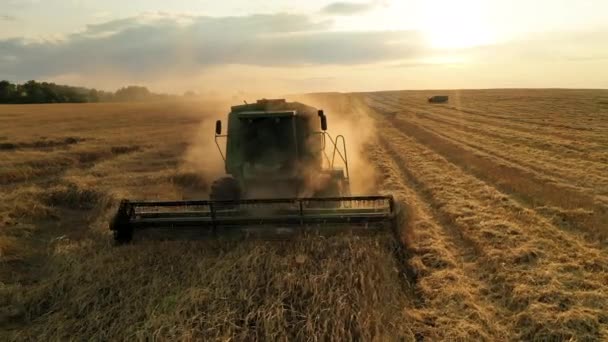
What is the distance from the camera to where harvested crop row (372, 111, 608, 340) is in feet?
16.6

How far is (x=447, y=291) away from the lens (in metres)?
5.82

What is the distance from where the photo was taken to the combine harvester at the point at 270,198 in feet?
21.9

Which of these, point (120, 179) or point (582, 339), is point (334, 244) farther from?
point (120, 179)

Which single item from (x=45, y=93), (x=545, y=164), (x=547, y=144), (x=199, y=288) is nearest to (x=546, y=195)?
(x=545, y=164)

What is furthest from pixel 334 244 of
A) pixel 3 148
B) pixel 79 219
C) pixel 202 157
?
pixel 3 148

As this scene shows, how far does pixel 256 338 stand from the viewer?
4777 millimetres

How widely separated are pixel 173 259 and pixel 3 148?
17.8 metres

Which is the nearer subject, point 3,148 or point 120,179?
point 120,179

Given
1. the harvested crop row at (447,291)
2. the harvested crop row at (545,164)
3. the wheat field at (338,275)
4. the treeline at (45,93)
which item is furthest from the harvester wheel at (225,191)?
the treeline at (45,93)

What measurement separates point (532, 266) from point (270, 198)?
→ 12.4 ft

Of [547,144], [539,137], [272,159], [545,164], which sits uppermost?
[272,159]

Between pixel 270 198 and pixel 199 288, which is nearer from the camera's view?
pixel 199 288

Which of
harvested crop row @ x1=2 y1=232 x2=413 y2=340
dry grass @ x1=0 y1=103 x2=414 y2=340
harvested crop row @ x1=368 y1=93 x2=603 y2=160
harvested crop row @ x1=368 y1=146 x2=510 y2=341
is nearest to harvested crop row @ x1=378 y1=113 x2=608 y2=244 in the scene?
harvested crop row @ x1=368 y1=146 x2=510 y2=341

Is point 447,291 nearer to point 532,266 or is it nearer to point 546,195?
point 532,266
